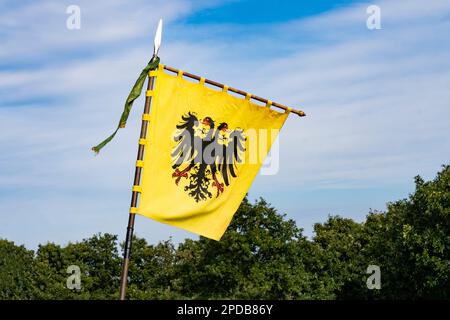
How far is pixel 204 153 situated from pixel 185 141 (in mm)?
564

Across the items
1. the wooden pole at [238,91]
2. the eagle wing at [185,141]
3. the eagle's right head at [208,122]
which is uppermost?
the wooden pole at [238,91]

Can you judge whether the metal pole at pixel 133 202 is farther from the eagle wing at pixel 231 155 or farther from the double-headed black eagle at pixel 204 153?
the eagle wing at pixel 231 155

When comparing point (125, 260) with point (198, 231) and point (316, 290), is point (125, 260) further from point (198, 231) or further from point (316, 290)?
point (316, 290)

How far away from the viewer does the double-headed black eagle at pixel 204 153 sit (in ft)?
51.0

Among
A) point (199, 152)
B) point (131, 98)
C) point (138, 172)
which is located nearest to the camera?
point (138, 172)

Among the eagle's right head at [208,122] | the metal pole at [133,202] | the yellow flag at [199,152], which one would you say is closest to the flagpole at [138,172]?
the metal pole at [133,202]

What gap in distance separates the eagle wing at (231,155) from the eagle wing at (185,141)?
76 centimetres

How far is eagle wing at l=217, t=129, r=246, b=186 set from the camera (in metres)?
16.1

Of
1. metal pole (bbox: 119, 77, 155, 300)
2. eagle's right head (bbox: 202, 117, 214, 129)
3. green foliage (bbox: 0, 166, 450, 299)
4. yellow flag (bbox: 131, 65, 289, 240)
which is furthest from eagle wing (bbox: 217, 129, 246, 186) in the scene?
green foliage (bbox: 0, 166, 450, 299)

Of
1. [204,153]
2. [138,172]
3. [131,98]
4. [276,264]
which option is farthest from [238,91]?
[276,264]

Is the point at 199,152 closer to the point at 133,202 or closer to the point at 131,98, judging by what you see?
the point at 131,98

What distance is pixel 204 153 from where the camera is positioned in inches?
626
